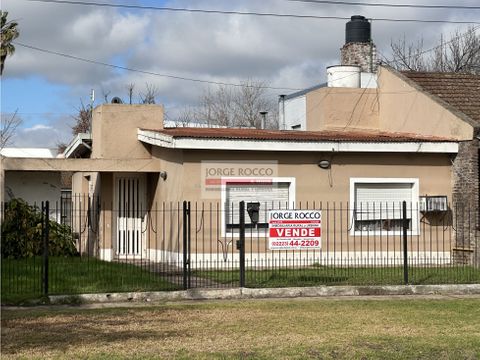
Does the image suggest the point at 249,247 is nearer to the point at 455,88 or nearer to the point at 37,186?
the point at 455,88

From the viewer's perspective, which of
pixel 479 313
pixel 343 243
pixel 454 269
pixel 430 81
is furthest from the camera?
pixel 430 81

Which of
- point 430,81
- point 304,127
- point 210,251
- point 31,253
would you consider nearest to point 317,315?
point 210,251

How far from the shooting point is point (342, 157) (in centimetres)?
1998

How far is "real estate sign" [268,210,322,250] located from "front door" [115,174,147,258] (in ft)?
23.2

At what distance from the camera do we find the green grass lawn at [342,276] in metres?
15.4

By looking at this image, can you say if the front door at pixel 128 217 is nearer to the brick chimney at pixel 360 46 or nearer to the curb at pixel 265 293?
the curb at pixel 265 293

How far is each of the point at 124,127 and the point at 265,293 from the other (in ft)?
28.6

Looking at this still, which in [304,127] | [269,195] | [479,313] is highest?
[304,127]

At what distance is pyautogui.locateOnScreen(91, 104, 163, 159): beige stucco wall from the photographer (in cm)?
2116

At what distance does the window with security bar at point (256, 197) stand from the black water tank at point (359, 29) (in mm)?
12100

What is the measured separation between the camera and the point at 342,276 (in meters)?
16.4

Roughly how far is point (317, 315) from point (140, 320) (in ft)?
9.23

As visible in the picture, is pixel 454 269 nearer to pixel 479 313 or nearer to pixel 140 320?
pixel 479 313

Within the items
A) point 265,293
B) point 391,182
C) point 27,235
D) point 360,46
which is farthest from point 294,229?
point 360,46
